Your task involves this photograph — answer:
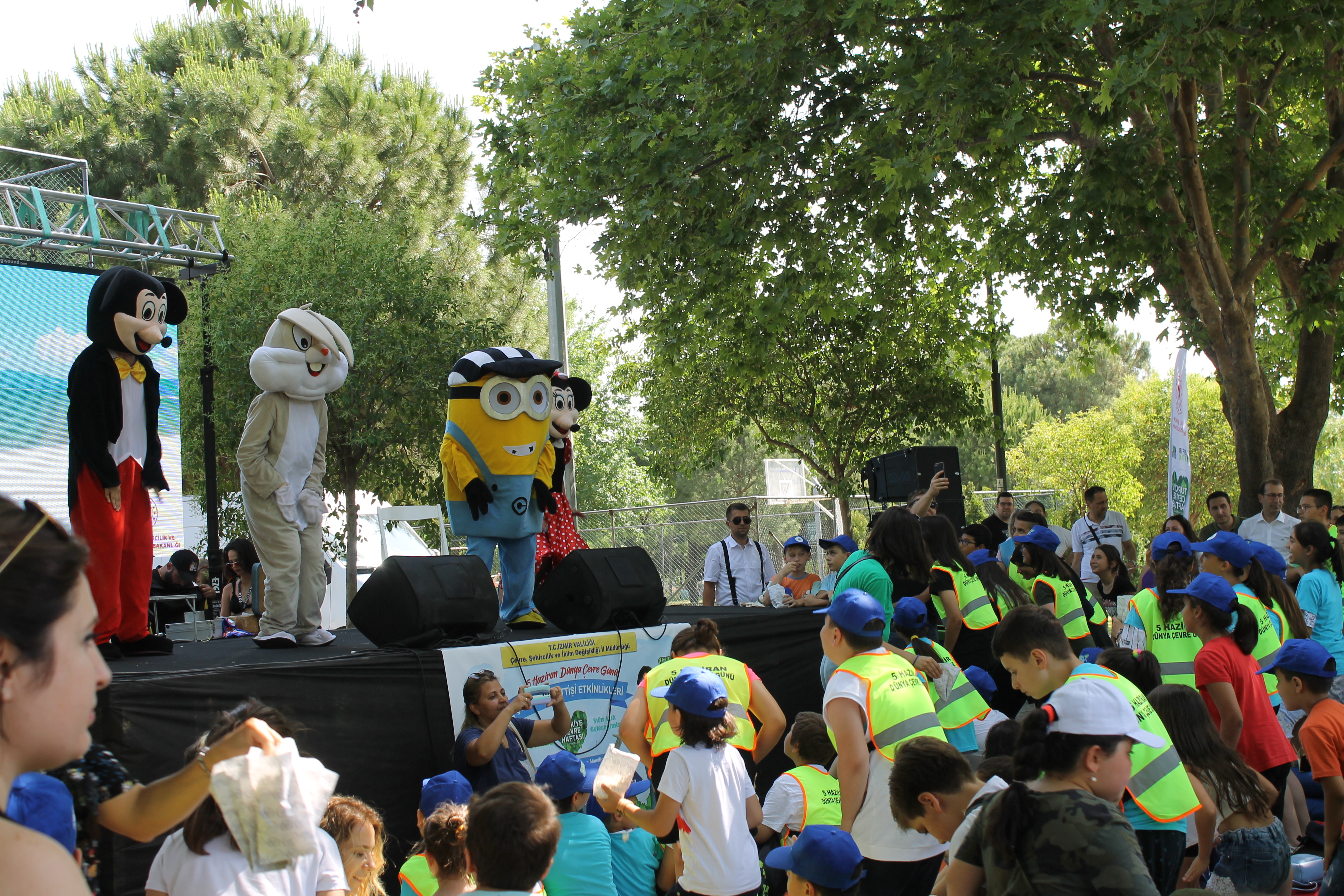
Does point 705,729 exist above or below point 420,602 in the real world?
below

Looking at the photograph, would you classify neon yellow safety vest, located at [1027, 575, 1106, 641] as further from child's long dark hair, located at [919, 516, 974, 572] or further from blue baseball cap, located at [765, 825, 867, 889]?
blue baseball cap, located at [765, 825, 867, 889]

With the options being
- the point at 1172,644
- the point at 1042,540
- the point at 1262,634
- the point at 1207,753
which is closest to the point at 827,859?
the point at 1207,753

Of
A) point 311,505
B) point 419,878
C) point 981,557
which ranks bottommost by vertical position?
point 419,878

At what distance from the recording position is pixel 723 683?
4000mm

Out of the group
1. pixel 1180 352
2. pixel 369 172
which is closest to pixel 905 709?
pixel 1180 352

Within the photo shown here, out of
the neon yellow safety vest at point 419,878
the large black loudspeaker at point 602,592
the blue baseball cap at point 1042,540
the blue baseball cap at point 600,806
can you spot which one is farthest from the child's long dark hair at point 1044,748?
the blue baseball cap at point 1042,540

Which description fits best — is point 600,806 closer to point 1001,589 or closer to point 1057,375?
point 1001,589

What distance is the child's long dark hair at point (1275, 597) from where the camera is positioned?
4.99 m

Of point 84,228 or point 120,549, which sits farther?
point 84,228

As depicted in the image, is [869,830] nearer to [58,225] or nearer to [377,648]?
[377,648]

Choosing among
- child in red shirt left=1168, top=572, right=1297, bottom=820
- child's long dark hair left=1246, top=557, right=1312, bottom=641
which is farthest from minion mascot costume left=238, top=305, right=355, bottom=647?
child's long dark hair left=1246, top=557, right=1312, bottom=641

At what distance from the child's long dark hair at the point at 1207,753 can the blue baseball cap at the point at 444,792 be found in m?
2.41

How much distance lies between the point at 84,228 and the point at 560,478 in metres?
7.99

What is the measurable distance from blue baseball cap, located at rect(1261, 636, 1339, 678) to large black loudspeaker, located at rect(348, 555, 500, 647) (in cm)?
360
